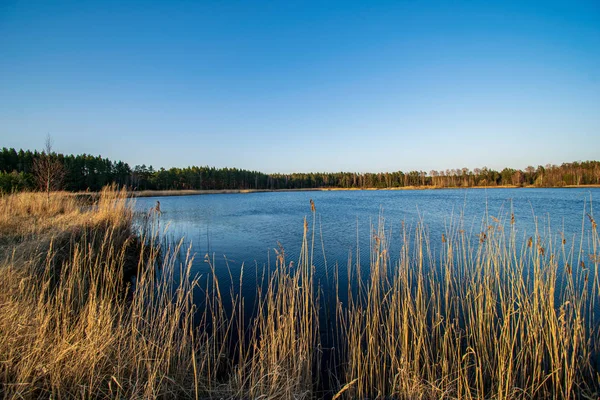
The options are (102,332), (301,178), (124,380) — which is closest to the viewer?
(124,380)

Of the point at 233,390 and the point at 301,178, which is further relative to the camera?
the point at 301,178

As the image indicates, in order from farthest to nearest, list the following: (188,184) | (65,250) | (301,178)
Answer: (301,178) < (188,184) < (65,250)

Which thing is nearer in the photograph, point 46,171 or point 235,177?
point 46,171

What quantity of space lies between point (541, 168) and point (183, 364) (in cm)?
10232

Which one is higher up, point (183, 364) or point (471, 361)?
point (183, 364)

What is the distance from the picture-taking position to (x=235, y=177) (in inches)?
3442

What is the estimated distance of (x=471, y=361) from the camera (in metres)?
3.91

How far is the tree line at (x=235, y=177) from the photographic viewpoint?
145ft

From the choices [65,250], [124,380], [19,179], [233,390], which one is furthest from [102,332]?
[19,179]

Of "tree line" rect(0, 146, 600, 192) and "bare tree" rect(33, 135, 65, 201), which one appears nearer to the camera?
"bare tree" rect(33, 135, 65, 201)

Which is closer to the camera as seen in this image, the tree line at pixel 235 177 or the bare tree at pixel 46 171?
the bare tree at pixel 46 171

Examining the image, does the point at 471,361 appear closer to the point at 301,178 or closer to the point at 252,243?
the point at 252,243

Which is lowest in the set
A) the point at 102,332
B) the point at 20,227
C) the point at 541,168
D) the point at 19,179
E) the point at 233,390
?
the point at 233,390

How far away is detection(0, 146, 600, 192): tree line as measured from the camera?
44.2 m
